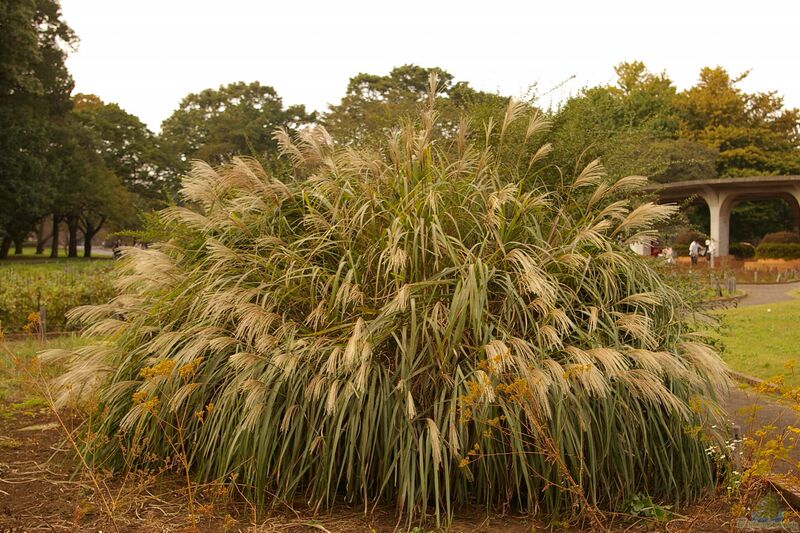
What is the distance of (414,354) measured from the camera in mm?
3598

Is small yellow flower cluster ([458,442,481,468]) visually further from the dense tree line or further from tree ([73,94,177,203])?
tree ([73,94,177,203])

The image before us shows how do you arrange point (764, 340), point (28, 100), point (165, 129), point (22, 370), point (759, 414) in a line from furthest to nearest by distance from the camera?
point (165, 129)
point (28, 100)
point (764, 340)
point (22, 370)
point (759, 414)

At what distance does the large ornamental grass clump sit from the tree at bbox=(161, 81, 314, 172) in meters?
43.7

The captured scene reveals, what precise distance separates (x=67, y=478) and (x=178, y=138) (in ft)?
180

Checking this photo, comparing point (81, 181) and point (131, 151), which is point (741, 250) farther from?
point (131, 151)

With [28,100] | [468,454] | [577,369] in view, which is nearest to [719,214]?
[28,100]

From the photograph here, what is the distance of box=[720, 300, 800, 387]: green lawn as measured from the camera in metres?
8.47

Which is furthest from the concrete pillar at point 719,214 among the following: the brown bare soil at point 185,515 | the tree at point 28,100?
the brown bare soil at point 185,515

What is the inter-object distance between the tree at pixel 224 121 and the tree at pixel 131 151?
1297mm

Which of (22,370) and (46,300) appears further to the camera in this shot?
(46,300)

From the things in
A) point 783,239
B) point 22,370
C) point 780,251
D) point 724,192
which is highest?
point 724,192

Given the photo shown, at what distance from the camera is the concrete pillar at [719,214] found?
34.6 m

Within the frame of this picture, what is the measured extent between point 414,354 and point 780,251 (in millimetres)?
33084

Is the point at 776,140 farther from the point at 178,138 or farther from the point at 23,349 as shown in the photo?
the point at 23,349
